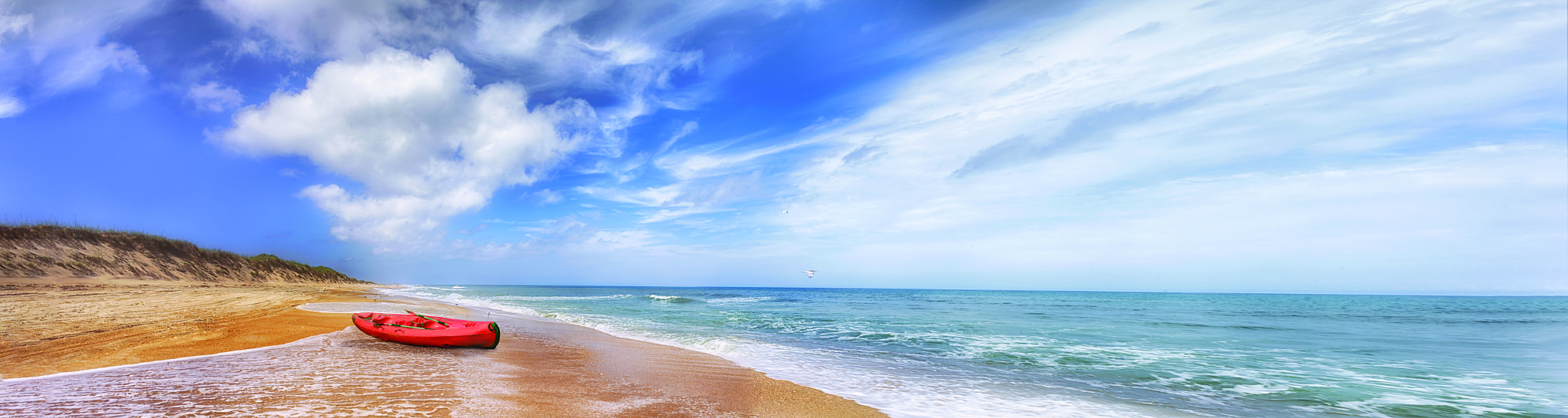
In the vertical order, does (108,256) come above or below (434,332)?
above

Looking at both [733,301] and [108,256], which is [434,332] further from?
[733,301]

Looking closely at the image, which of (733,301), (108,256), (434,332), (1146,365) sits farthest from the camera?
(733,301)

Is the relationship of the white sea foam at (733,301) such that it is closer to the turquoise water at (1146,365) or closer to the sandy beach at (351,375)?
the turquoise water at (1146,365)

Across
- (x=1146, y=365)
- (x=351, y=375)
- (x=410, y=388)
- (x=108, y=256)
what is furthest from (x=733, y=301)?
(x=410, y=388)

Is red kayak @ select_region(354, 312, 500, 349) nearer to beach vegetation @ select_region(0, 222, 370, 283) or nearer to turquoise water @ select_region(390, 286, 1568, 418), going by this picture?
turquoise water @ select_region(390, 286, 1568, 418)

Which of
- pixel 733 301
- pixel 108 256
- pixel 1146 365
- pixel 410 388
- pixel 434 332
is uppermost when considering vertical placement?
pixel 108 256

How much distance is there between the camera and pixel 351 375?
7945 mm

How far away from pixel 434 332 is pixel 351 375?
365 cm

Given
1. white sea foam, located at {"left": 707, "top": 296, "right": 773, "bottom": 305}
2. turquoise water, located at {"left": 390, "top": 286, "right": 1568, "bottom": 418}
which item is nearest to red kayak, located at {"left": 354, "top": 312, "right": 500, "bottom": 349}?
turquoise water, located at {"left": 390, "top": 286, "right": 1568, "bottom": 418}

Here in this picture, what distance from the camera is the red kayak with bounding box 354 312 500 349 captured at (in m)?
11.5

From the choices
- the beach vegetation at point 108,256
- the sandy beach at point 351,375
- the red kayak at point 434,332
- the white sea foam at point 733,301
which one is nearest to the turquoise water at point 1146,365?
the sandy beach at point 351,375

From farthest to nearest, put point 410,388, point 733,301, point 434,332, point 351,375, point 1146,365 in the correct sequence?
point 733,301 → point 1146,365 → point 434,332 → point 351,375 → point 410,388

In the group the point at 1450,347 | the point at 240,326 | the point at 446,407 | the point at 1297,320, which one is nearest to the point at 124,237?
the point at 240,326

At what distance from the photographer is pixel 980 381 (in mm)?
10031
